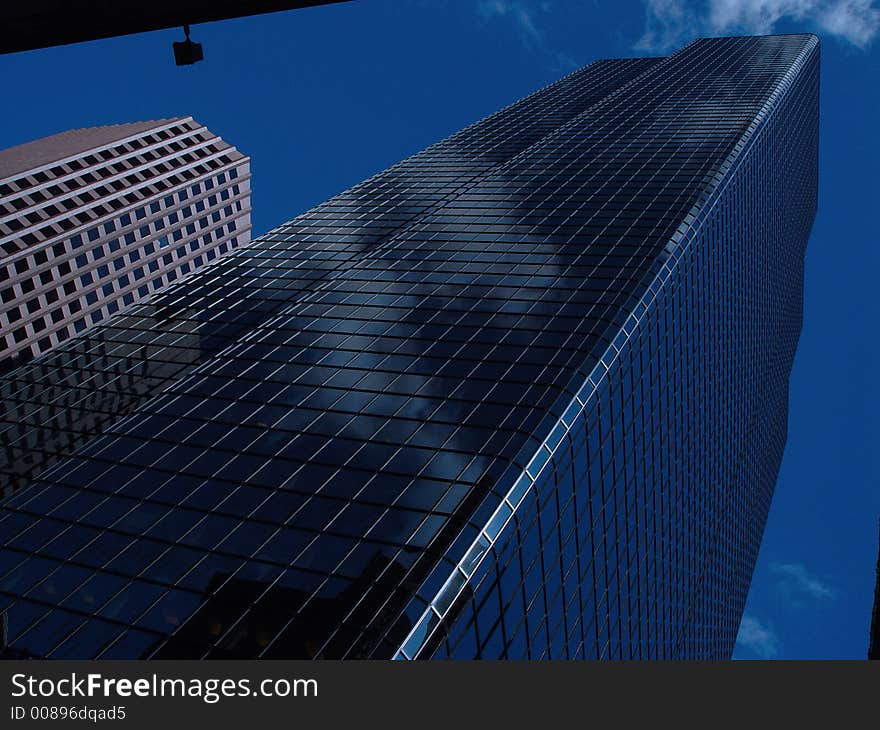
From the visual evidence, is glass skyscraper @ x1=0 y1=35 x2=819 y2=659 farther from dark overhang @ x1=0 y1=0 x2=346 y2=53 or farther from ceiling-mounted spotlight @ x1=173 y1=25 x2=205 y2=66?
dark overhang @ x1=0 y1=0 x2=346 y2=53

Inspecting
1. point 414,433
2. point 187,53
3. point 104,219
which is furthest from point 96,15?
point 104,219

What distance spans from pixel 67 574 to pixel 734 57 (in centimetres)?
18727

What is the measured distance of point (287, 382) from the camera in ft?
178

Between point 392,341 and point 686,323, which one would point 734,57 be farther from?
point 392,341

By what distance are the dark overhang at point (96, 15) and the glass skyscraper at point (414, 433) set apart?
82.4ft

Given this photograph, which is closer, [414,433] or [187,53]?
[187,53]

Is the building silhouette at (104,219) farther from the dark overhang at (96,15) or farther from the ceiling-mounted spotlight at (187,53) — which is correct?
the dark overhang at (96,15)

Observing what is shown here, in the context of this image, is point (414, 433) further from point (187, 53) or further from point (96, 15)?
point (96, 15)

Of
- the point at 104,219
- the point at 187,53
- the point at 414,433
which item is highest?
the point at 187,53

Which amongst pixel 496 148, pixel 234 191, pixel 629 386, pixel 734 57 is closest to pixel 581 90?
pixel 734 57

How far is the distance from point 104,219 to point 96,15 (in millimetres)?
103977

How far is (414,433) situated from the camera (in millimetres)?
46281

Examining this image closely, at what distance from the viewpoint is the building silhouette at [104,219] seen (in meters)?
98.4

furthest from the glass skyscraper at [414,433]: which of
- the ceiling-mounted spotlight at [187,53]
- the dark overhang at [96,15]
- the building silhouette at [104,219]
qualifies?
the building silhouette at [104,219]
